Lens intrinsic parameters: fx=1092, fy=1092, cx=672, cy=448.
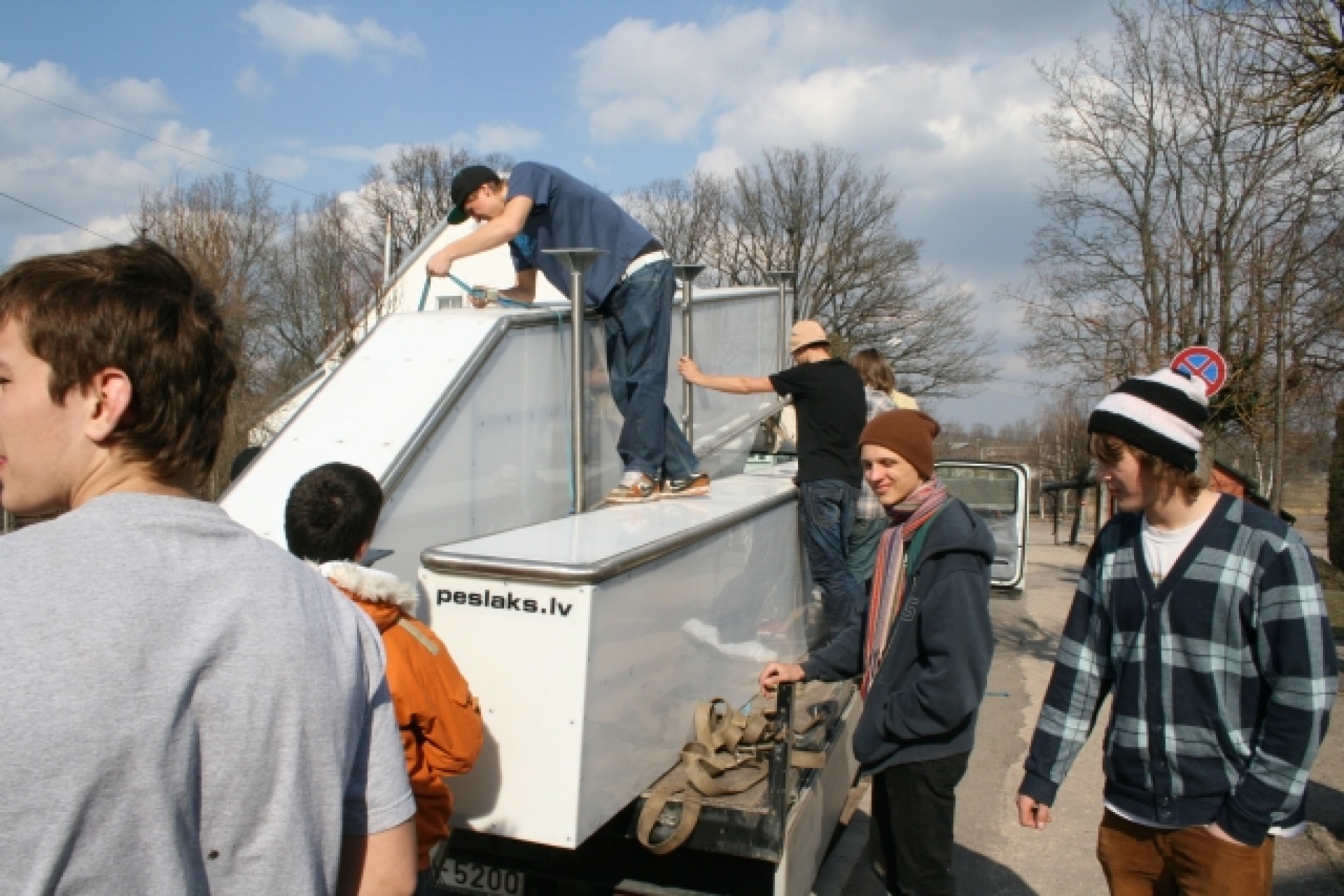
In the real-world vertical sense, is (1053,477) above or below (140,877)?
below

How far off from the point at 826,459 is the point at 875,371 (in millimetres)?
1725

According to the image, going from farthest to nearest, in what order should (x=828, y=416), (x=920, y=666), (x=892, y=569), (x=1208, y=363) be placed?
(x=1208, y=363), (x=828, y=416), (x=892, y=569), (x=920, y=666)

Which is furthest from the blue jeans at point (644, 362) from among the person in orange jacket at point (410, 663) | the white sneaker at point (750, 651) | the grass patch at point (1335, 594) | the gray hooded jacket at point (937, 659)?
the grass patch at point (1335, 594)

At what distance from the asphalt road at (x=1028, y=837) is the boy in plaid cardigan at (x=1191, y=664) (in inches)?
85.0

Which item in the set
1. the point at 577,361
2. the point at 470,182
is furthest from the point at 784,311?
the point at 577,361

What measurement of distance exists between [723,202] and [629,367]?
41.5 m

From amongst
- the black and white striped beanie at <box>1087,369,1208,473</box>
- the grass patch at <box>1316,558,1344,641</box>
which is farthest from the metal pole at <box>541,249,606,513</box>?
the grass patch at <box>1316,558,1344,641</box>

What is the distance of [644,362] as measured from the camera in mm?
4691

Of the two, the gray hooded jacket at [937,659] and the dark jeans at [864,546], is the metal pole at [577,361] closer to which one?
the gray hooded jacket at [937,659]

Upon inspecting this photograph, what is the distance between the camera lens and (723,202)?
45031mm

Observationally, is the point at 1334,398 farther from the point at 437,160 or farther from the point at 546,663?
the point at 437,160

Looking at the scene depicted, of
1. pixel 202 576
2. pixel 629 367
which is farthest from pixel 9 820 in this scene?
pixel 629 367

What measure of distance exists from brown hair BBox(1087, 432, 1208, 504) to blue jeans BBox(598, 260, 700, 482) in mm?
2138

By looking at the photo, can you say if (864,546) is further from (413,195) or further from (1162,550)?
(413,195)
